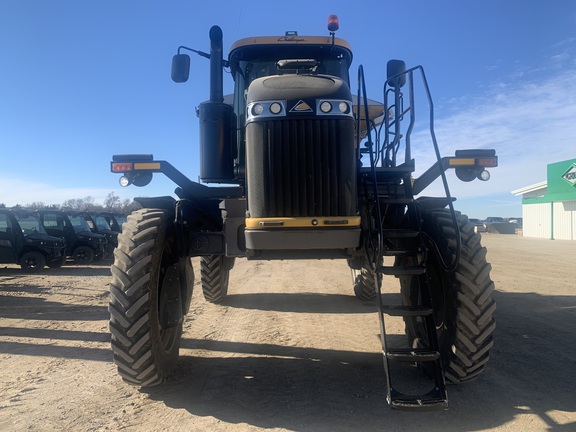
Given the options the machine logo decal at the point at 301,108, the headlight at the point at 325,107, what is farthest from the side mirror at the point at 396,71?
the machine logo decal at the point at 301,108

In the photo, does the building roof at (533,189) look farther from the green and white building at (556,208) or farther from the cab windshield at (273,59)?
the cab windshield at (273,59)

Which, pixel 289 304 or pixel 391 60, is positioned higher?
pixel 391 60

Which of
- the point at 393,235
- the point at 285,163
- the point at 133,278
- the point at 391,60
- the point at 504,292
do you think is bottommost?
the point at 504,292

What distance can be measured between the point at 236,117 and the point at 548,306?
20.3 feet

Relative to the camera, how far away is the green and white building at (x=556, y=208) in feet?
98.2

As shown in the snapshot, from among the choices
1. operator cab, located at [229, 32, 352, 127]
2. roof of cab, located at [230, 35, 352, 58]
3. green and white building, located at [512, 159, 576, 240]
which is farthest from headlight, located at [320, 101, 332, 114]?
green and white building, located at [512, 159, 576, 240]

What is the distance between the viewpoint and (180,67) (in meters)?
4.45

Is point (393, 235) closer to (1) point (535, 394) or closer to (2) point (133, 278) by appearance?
(1) point (535, 394)

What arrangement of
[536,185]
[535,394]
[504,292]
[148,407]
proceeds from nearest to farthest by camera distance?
[148,407] < [535,394] < [504,292] < [536,185]

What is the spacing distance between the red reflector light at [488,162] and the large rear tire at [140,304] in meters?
3.14

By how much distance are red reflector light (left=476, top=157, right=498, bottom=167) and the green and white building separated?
30.4 m

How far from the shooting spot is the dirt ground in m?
3.22

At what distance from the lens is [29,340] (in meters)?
5.50

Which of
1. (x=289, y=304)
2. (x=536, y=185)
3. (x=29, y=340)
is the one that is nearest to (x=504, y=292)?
(x=289, y=304)
